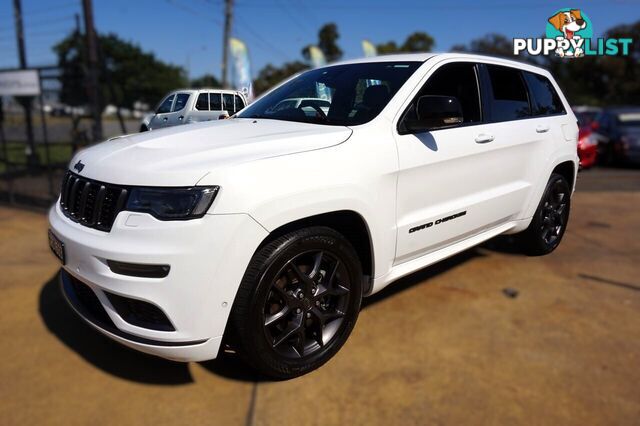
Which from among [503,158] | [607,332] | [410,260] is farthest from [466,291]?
[503,158]

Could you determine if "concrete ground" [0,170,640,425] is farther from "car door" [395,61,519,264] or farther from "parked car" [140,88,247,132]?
"parked car" [140,88,247,132]

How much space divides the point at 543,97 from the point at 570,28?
56cm

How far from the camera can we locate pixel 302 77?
2.34 metres

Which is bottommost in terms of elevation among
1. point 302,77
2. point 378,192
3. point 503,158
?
point 378,192

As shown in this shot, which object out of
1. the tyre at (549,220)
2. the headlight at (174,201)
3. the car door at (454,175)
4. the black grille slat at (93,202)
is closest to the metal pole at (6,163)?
the black grille slat at (93,202)

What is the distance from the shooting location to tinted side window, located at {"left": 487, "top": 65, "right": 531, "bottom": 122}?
1.90m

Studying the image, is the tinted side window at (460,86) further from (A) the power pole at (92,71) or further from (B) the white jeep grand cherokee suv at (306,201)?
(A) the power pole at (92,71)

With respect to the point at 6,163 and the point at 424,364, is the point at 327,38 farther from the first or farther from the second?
the point at 6,163

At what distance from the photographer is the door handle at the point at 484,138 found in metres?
1.91

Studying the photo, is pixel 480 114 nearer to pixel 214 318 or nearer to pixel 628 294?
pixel 214 318

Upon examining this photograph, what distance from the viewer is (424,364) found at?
2.56 m

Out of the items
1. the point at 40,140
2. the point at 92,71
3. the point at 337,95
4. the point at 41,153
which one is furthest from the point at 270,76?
the point at 41,153

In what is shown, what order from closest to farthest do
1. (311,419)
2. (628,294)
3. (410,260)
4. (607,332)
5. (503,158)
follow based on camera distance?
(503,158) → (311,419) → (410,260) → (607,332) → (628,294)

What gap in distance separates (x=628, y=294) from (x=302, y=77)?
286 centimetres
